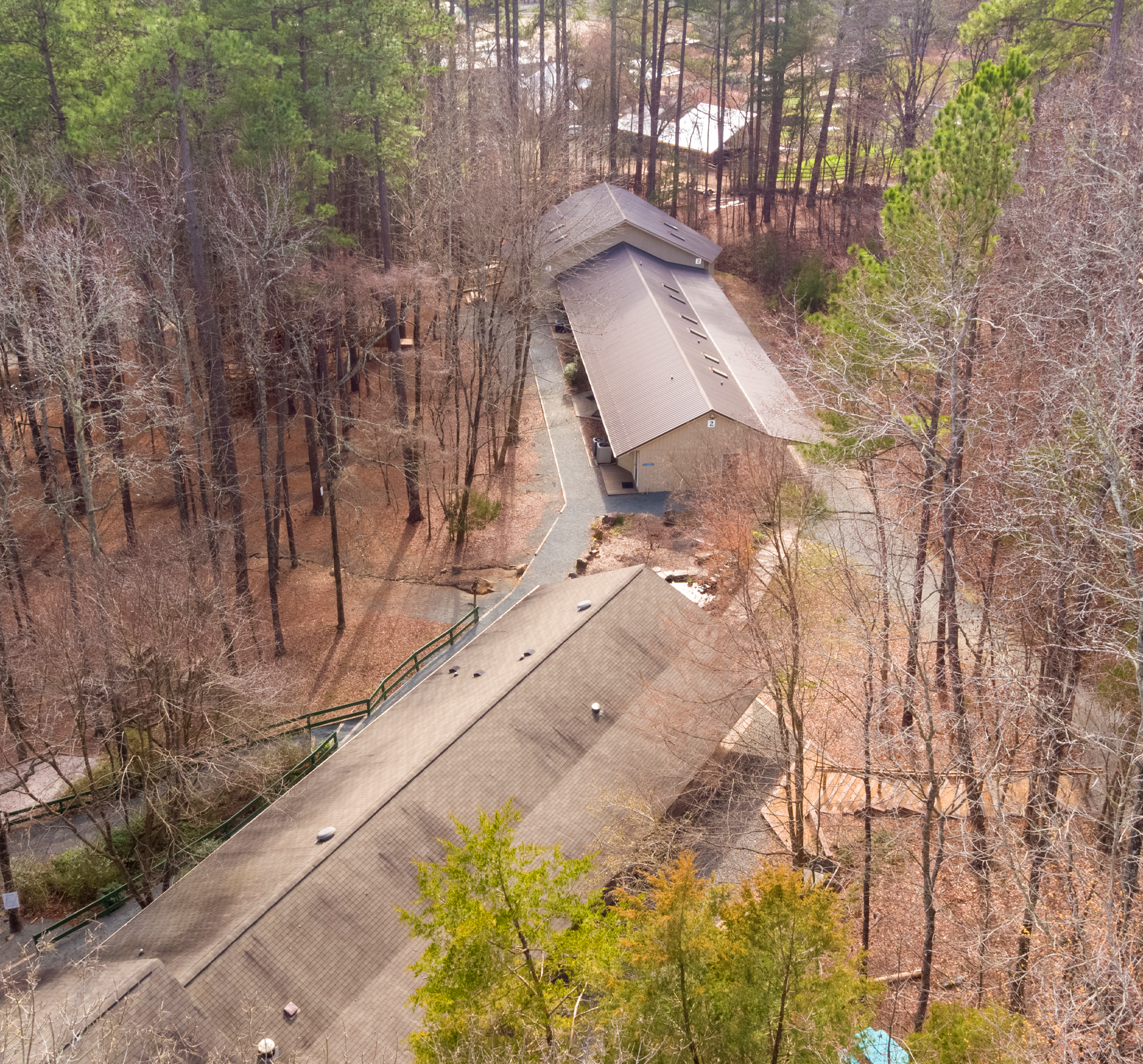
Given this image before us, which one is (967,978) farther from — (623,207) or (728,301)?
(623,207)

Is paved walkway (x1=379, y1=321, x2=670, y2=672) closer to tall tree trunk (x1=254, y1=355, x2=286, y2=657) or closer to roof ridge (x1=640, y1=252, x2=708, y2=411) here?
roof ridge (x1=640, y1=252, x2=708, y2=411)

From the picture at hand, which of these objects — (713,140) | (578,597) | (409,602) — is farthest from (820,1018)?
(713,140)

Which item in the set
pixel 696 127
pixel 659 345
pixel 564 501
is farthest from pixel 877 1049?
pixel 696 127

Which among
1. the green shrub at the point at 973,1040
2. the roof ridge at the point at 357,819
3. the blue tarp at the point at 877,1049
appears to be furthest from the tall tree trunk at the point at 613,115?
the green shrub at the point at 973,1040

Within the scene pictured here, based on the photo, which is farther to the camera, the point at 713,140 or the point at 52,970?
the point at 713,140

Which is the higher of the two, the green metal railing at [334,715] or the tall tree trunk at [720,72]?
the tall tree trunk at [720,72]

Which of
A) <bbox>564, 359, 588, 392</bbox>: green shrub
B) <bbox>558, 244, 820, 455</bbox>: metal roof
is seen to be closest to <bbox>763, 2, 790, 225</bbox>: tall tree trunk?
<bbox>558, 244, 820, 455</bbox>: metal roof

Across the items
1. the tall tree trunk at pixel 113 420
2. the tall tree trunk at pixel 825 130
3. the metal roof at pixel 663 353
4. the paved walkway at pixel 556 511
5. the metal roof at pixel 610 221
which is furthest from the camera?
the tall tree trunk at pixel 825 130

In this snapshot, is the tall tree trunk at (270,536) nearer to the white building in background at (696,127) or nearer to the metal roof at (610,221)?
the metal roof at (610,221)
